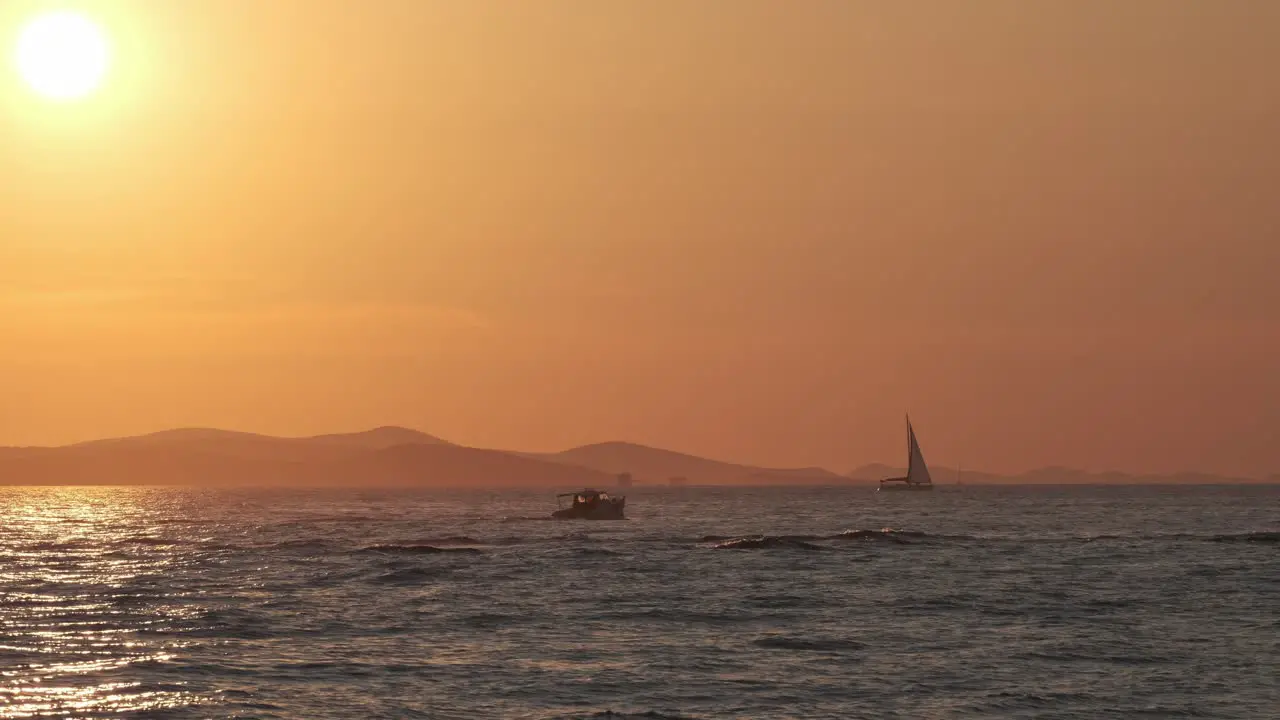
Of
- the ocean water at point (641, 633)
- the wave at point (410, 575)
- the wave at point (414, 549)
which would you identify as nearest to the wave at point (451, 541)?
the wave at point (414, 549)

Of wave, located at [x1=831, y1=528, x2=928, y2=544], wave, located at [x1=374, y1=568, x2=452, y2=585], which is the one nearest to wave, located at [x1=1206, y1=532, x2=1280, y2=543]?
wave, located at [x1=831, y1=528, x2=928, y2=544]

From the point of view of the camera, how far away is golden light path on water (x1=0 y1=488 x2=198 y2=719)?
4609 cm

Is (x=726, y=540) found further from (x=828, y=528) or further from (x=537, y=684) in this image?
(x=537, y=684)

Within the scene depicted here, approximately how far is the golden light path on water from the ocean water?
22cm

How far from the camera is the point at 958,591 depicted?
83.4 metres

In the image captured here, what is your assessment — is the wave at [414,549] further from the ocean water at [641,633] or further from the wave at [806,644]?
the wave at [806,644]

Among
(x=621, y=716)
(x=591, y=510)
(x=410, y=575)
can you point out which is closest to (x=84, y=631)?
(x=621, y=716)

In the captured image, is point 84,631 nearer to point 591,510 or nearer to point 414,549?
point 414,549

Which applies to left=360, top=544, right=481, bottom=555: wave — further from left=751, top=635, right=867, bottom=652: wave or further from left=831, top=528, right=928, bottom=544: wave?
left=751, top=635, right=867, bottom=652: wave

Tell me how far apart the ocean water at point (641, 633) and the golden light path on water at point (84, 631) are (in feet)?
0.73

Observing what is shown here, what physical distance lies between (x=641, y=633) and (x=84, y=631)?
81.2ft

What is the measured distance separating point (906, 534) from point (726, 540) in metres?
21.1

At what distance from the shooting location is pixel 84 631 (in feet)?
210

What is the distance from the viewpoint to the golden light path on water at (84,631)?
46.1 metres
